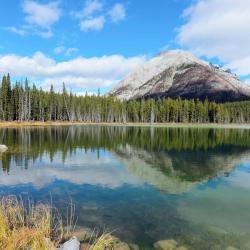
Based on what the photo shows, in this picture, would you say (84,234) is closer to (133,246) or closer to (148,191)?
(133,246)

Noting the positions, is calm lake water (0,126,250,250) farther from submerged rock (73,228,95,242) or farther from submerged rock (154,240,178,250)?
submerged rock (73,228,95,242)

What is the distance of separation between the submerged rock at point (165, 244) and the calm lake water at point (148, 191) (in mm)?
368

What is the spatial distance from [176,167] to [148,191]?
12931 millimetres

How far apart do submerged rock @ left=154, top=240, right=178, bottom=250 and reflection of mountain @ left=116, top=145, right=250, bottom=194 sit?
11.5 m

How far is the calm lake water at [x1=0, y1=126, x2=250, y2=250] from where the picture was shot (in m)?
18.6

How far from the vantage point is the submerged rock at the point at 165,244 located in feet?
52.2

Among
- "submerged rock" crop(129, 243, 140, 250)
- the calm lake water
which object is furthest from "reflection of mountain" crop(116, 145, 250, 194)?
"submerged rock" crop(129, 243, 140, 250)

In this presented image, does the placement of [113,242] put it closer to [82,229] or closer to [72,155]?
[82,229]

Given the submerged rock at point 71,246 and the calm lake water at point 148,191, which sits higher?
the submerged rock at point 71,246

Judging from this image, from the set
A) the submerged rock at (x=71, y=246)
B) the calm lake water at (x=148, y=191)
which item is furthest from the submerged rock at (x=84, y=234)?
the submerged rock at (x=71, y=246)

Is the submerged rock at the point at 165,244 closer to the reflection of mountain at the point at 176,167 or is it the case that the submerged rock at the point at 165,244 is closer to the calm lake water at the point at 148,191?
the calm lake water at the point at 148,191

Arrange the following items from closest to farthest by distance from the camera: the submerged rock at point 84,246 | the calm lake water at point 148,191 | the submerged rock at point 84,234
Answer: the submerged rock at point 84,246 → the submerged rock at point 84,234 → the calm lake water at point 148,191

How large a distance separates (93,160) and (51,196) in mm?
20689

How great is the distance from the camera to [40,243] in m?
12.3
